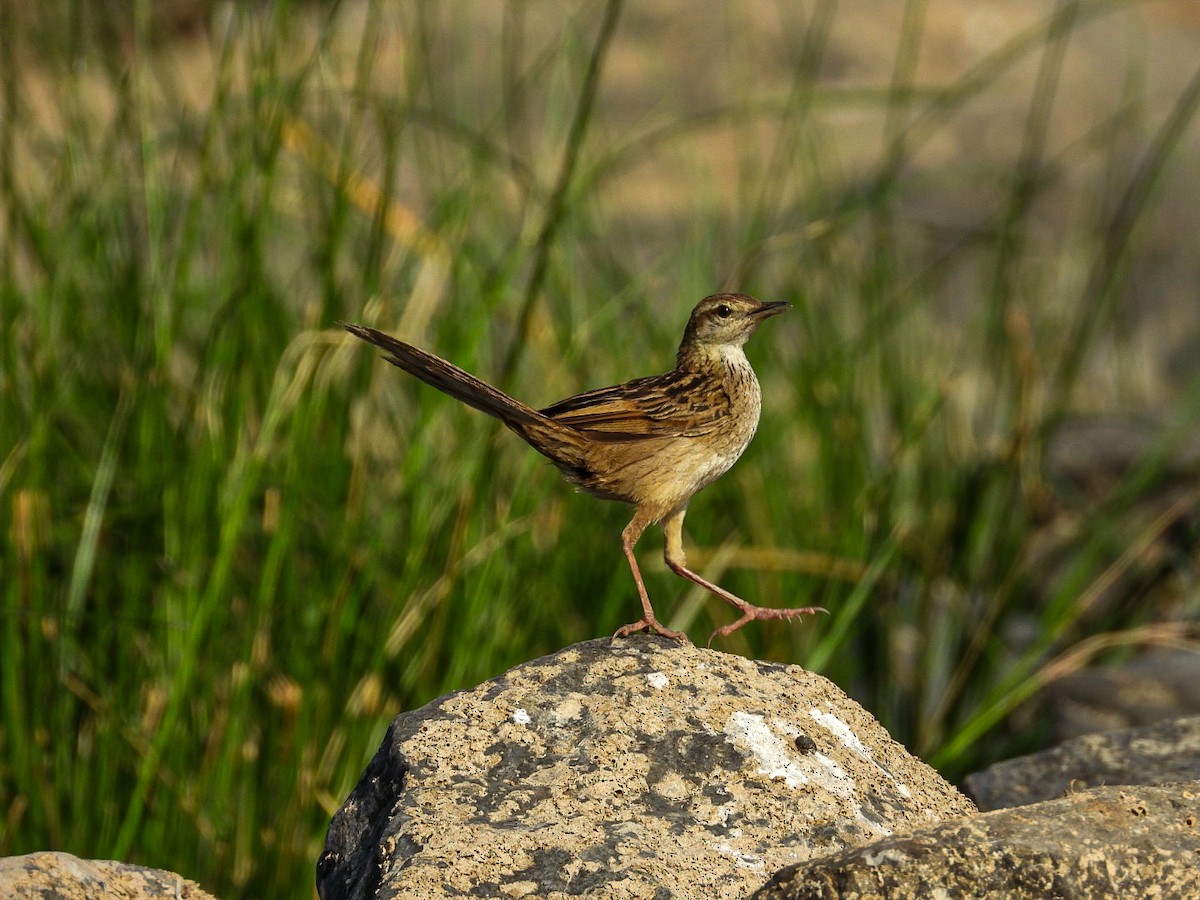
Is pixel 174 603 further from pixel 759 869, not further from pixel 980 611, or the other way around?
pixel 980 611

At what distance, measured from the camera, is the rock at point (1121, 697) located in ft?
17.3

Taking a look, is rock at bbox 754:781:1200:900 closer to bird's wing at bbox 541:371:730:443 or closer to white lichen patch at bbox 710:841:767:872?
white lichen patch at bbox 710:841:767:872

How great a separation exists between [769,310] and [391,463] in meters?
2.07

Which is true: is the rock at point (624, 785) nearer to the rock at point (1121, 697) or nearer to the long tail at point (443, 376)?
the long tail at point (443, 376)

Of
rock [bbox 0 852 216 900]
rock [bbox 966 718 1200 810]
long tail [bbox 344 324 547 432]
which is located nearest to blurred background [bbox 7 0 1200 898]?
rock [bbox 966 718 1200 810]

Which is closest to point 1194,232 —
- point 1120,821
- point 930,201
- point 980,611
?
point 930,201

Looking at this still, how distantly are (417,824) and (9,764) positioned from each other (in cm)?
217

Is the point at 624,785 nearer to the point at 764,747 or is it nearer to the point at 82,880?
the point at 764,747

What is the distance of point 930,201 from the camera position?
10.6 m

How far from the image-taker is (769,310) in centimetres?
379

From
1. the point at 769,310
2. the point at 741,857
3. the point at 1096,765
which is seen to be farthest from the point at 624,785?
the point at 769,310

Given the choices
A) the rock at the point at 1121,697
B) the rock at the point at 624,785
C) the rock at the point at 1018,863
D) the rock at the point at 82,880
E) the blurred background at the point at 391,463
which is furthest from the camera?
the rock at the point at 1121,697

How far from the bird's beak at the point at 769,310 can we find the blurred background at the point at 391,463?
27.0 inches

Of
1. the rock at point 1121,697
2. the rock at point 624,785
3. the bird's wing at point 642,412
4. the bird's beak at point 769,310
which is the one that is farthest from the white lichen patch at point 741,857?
the rock at point 1121,697
